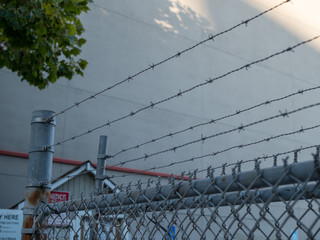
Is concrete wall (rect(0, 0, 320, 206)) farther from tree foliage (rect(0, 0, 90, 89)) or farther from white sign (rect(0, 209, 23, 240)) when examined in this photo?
tree foliage (rect(0, 0, 90, 89))

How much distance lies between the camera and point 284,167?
1711 mm

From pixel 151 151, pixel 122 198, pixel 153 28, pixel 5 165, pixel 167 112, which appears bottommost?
pixel 122 198

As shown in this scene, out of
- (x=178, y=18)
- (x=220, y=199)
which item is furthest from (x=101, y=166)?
(x=178, y=18)

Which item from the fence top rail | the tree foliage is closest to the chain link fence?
the fence top rail

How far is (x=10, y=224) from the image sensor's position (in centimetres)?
863

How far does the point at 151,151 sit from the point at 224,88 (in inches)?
142

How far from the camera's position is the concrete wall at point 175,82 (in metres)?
12.3

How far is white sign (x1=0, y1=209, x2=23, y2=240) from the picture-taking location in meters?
8.51

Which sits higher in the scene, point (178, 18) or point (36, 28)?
point (178, 18)

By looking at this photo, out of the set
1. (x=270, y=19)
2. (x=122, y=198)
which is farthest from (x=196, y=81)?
(x=122, y=198)

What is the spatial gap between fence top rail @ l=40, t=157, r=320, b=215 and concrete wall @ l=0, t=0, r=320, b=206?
8801mm

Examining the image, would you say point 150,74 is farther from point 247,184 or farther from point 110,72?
point 247,184

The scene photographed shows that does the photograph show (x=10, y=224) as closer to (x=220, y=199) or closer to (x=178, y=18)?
(x=220, y=199)

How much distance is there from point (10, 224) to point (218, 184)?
733cm
